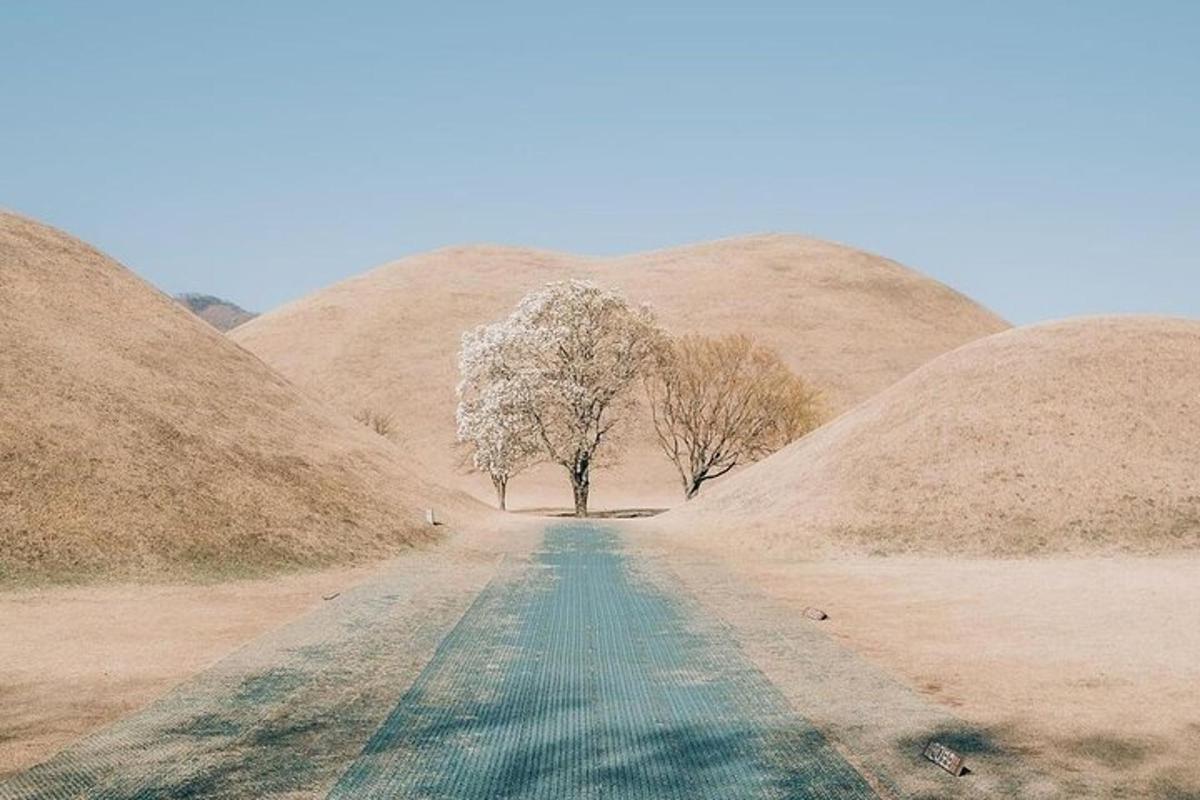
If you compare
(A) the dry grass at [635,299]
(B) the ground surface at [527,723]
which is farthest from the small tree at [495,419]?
(B) the ground surface at [527,723]

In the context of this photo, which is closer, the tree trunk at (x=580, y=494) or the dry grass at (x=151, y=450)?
the dry grass at (x=151, y=450)

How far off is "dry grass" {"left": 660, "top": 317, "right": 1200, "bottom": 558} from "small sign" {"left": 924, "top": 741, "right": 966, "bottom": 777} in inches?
881

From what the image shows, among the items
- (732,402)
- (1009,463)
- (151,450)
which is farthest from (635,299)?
(151,450)

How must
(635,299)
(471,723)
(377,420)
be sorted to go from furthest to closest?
(635,299) → (377,420) → (471,723)

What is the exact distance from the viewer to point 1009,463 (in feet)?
122

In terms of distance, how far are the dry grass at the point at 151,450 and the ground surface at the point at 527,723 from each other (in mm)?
10746

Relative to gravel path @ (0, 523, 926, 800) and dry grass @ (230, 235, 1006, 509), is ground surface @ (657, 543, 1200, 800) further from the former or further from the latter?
dry grass @ (230, 235, 1006, 509)

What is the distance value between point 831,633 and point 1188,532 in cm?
2078

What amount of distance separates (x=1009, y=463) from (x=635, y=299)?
4313 inches

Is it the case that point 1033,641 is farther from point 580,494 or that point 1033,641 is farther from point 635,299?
point 635,299

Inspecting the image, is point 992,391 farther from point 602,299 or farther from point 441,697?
point 441,697

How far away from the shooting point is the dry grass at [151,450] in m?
27.0

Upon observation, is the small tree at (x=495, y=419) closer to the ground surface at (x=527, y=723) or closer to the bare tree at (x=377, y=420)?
the bare tree at (x=377, y=420)

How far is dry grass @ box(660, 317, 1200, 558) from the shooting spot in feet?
109
